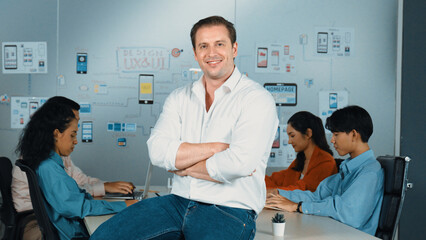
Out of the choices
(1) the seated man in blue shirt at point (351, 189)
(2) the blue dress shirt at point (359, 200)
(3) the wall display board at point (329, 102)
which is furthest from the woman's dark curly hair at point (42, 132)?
(3) the wall display board at point (329, 102)

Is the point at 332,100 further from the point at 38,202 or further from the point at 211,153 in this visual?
the point at 38,202

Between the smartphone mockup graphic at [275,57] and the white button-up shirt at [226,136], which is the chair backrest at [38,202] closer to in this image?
the white button-up shirt at [226,136]

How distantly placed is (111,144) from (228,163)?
327 cm

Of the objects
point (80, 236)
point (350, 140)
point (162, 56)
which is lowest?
point (80, 236)

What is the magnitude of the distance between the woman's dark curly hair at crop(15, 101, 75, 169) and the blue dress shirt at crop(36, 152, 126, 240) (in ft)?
0.23

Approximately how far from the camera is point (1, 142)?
4.61 m

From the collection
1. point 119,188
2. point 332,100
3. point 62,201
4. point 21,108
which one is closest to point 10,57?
point 21,108

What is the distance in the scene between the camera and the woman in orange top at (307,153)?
330cm

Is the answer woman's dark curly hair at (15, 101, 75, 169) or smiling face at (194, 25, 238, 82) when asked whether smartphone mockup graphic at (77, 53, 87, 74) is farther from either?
smiling face at (194, 25, 238, 82)

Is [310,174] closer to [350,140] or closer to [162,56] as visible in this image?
[350,140]

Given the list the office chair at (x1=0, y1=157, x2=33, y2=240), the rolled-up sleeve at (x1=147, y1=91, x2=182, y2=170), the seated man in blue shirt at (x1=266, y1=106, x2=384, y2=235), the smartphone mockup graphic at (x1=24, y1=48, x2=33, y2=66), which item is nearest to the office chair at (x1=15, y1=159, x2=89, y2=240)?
the rolled-up sleeve at (x1=147, y1=91, x2=182, y2=170)

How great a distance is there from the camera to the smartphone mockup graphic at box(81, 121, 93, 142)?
4672mm

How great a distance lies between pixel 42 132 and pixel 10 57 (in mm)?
2620

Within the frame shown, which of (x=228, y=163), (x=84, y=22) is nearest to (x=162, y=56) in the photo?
(x=84, y=22)
